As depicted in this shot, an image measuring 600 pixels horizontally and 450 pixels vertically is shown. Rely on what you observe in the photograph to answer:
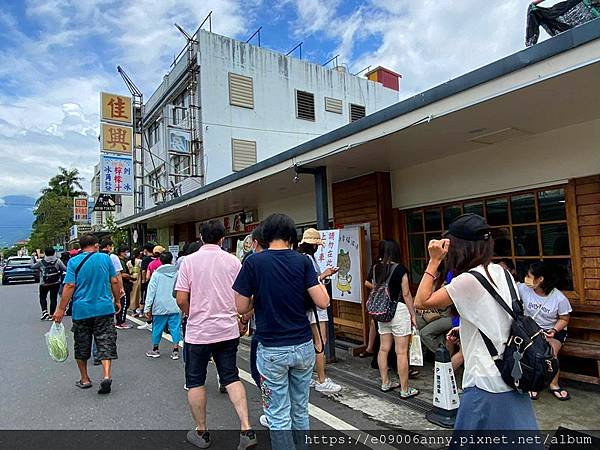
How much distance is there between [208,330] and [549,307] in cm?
347

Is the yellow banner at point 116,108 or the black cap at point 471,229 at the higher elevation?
the yellow banner at point 116,108

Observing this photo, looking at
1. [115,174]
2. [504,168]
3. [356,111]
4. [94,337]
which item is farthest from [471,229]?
[356,111]

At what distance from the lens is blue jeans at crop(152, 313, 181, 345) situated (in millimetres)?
6297

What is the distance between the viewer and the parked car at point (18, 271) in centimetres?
2512

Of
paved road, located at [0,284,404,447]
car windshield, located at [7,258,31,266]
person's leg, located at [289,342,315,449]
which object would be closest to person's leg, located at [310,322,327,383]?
paved road, located at [0,284,404,447]

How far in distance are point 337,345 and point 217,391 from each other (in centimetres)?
272

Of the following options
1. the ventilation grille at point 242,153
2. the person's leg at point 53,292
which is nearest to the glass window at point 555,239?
the person's leg at point 53,292

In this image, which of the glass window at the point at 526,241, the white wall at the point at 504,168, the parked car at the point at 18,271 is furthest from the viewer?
the parked car at the point at 18,271

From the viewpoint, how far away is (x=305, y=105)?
21.7 m

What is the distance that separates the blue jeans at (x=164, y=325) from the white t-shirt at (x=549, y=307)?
467 centimetres

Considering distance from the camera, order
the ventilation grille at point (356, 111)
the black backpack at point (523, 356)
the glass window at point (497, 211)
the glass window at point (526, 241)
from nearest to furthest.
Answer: the black backpack at point (523, 356)
the glass window at point (526, 241)
the glass window at point (497, 211)
the ventilation grille at point (356, 111)

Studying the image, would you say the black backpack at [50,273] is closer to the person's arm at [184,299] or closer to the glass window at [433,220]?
the person's arm at [184,299]

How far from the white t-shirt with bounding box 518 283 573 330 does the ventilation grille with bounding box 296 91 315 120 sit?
18147 millimetres

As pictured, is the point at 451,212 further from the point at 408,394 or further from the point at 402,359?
the point at 408,394
